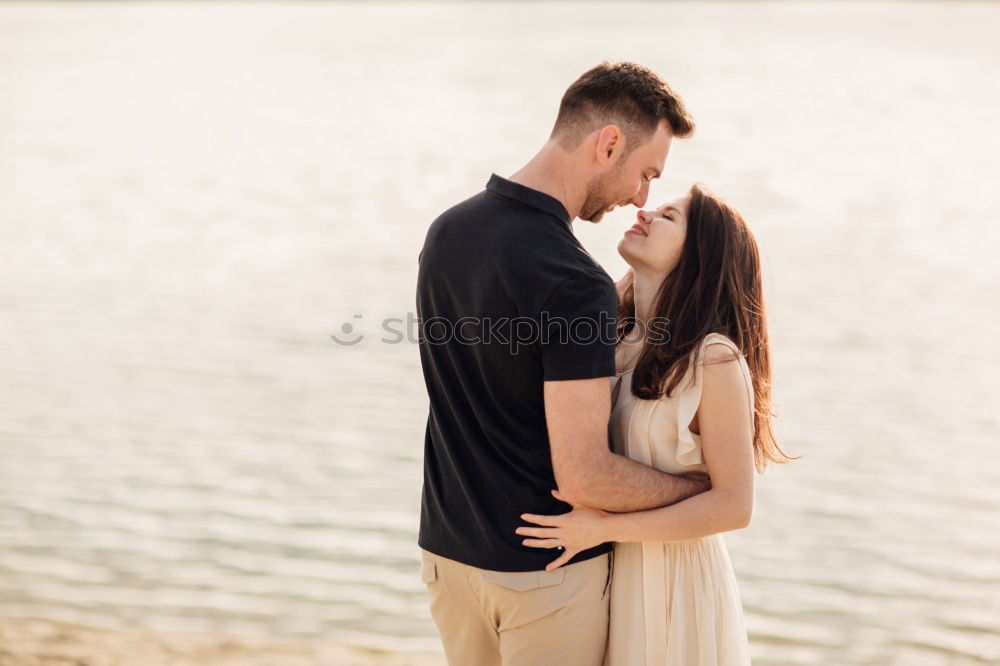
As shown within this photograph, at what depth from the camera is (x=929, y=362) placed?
9.11 metres

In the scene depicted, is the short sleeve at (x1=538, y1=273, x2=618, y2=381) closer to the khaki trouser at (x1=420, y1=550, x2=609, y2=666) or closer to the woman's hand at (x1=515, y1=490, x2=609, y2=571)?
the woman's hand at (x1=515, y1=490, x2=609, y2=571)

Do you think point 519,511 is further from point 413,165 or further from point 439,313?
point 413,165

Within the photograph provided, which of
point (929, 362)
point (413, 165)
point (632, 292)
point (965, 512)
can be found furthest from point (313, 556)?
point (413, 165)

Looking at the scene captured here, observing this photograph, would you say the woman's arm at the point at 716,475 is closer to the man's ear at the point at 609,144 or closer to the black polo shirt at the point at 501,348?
the black polo shirt at the point at 501,348

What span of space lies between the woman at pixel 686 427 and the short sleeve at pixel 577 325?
37 cm

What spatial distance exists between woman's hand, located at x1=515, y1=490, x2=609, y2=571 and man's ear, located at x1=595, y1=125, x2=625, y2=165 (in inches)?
31.6

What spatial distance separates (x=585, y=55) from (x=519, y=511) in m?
25.2

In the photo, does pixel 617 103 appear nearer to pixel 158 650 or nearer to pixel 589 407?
pixel 589 407

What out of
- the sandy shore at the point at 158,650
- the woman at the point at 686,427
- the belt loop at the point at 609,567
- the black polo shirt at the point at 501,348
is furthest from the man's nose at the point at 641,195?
the sandy shore at the point at 158,650

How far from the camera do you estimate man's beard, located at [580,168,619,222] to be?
275 cm

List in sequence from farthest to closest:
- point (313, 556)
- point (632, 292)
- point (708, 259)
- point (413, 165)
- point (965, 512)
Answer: point (413, 165) < point (965, 512) < point (313, 556) < point (632, 292) < point (708, 259)

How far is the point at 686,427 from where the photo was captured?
282cm

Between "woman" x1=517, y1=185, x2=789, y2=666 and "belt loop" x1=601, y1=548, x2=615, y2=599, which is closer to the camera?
"woman" x1=517, y1=185, x2=789, y2=666

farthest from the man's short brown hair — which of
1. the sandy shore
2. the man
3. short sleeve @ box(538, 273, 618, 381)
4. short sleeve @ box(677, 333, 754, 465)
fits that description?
the sandy shore
